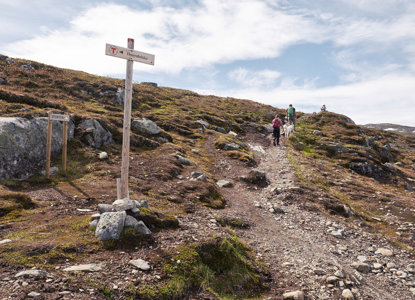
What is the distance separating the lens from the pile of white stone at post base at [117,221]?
7293mm

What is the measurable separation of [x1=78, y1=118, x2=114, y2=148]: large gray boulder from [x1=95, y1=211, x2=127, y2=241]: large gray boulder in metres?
11.6

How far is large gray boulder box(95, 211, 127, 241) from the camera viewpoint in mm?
7242

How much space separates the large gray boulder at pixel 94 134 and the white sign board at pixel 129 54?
10.9 m

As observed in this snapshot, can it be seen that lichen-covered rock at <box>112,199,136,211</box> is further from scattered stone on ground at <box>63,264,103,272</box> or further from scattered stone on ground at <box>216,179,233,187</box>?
scattered stone on ground at <box>216,179,233,187</box>

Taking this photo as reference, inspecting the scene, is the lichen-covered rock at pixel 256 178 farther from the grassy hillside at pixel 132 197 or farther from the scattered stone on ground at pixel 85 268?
the scattered stone on ground at pixel 85 268

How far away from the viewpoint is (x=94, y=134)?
18375mm

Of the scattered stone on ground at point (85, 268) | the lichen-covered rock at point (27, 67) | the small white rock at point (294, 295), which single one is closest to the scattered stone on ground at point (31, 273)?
the scattered stone on ground at point (85, 268)

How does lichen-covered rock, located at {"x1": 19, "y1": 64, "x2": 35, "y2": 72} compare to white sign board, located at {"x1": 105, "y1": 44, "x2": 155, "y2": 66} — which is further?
lichen-covered rock, located at {"x1": 19, "y1": 64, "x2": 35, "y2": 72}

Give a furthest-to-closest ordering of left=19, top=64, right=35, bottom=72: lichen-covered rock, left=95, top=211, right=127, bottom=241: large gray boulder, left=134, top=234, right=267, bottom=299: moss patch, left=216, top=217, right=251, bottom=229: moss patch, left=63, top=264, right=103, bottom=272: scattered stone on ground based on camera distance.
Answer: left=19, top=64, right=35, bottom=72: lichen-covered rock, left=216, top=217, right=251, bottom=229: moss patch, left=95, top=211, right=127, bottom=241: large gray boulder, left=134, top=234, right=267, bottom=299: moss patch, left=63, top=264, right=103, bottom=272: scattered stone on ground

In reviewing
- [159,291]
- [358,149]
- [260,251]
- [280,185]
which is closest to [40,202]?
[159,291]

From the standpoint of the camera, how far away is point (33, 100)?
21.4m

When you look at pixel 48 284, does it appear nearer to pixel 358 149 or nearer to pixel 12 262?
pixel 12 262

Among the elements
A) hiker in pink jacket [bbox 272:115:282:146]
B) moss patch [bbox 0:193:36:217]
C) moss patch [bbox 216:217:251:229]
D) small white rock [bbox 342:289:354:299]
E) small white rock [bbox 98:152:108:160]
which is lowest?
small white rock [bbox 342:289:354:299]

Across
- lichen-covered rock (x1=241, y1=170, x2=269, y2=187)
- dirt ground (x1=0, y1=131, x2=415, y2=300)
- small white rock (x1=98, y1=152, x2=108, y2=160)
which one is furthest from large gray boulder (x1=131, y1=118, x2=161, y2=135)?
lichen-covered rock (x1=241, y1=170, x2=269, y2=187)
